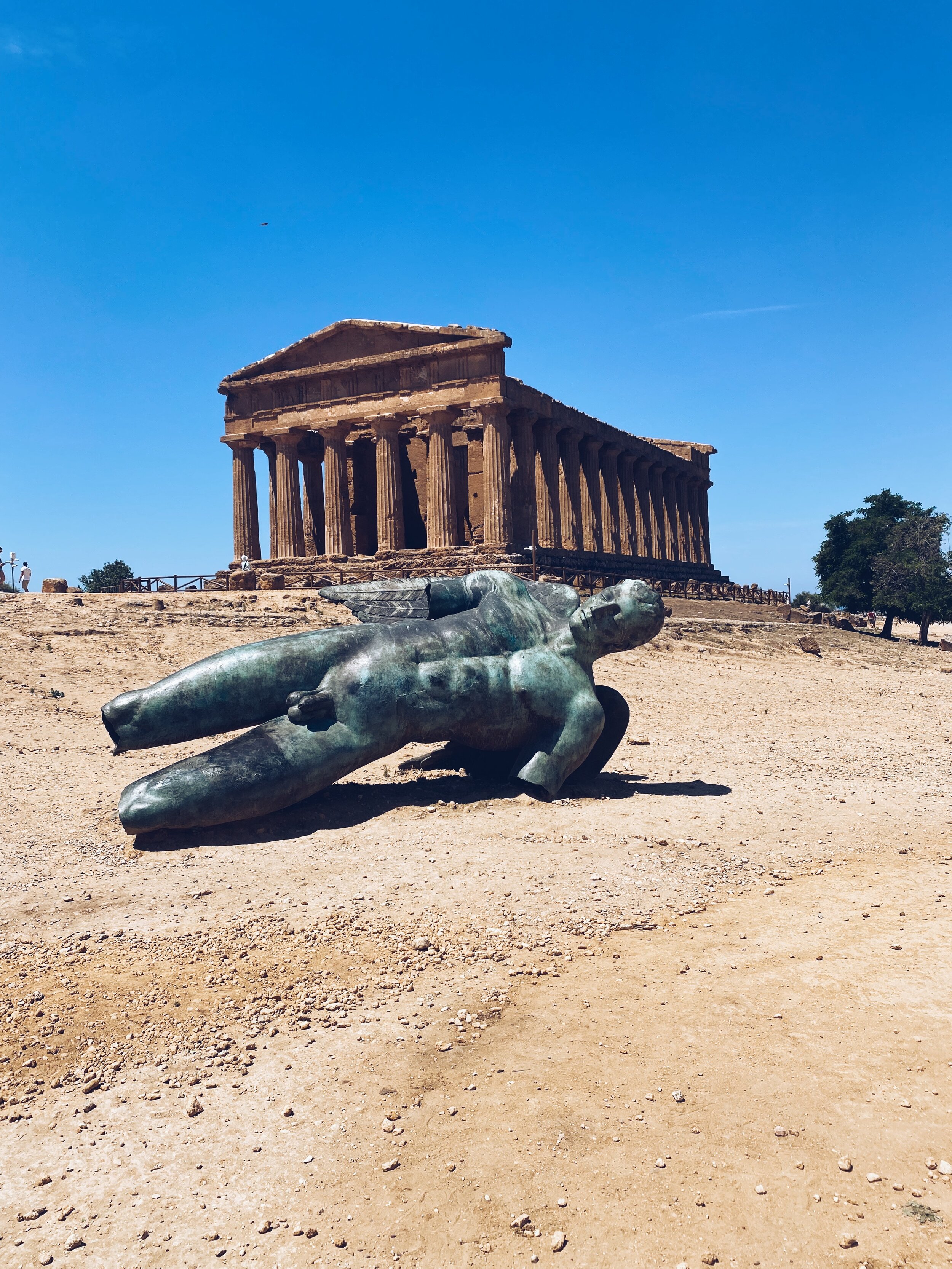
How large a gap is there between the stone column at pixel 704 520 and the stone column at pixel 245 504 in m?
30.3

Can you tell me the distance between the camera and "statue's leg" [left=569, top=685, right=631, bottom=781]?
9.02 metres

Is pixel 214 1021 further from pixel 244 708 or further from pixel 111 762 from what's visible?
pixel 111 762

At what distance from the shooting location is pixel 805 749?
12195 mm

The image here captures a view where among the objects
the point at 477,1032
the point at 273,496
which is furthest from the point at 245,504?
the point at 477,1032

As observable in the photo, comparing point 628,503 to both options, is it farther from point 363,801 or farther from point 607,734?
point 363,801

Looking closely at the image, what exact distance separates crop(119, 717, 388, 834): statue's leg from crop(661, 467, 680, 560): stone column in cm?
4608

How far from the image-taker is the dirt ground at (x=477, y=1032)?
297 cm

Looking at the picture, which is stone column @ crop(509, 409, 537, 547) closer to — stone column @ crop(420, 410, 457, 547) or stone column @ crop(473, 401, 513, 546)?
stone column @ crop(473, 401, 513, 546)

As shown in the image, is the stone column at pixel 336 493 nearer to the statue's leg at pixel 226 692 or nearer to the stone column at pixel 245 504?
the stone column at pixel 245 504

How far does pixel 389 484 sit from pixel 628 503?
52.6ft

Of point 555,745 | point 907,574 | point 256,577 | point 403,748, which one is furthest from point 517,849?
point 907,574

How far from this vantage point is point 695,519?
57.9 metres

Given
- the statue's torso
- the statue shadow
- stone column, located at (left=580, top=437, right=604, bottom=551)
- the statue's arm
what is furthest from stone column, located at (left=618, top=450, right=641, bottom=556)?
the statue's arm

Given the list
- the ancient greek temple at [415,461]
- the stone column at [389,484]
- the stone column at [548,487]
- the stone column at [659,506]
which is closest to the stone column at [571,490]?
the ancient greek temple at [415,461]
